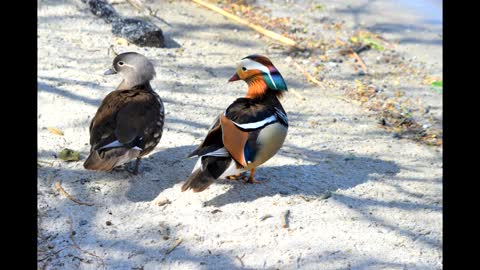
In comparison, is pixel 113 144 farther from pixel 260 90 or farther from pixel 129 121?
pixel 260 90

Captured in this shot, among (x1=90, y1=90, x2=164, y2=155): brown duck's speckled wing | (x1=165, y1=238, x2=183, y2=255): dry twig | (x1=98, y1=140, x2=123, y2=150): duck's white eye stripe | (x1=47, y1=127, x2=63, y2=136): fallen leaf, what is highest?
(x1=90, y1=90, x2=164, y2=155): brown duck's speckled wing

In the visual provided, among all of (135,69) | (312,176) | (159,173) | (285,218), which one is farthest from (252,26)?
(285,218)

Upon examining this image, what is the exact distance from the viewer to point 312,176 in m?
4.96

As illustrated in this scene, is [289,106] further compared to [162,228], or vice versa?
[289,106]

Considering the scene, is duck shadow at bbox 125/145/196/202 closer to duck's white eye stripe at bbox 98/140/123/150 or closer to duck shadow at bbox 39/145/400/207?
duck shadow at bbox 39/145/400/207

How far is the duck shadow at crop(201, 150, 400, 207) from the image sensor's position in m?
4.62

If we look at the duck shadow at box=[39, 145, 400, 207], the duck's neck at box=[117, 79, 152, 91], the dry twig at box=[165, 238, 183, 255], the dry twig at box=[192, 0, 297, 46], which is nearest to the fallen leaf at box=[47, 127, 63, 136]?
the duck shadow at box=[39, 145, 400, 207]

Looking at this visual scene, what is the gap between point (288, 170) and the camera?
502cm

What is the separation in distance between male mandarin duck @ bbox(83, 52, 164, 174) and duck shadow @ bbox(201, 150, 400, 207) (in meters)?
0.60

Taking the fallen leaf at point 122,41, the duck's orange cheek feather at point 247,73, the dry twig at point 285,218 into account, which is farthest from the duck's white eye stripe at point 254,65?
the fallen leaf at point 122,41

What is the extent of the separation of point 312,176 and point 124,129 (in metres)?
1.40

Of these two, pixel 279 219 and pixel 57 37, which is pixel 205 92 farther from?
pixel 279 219
